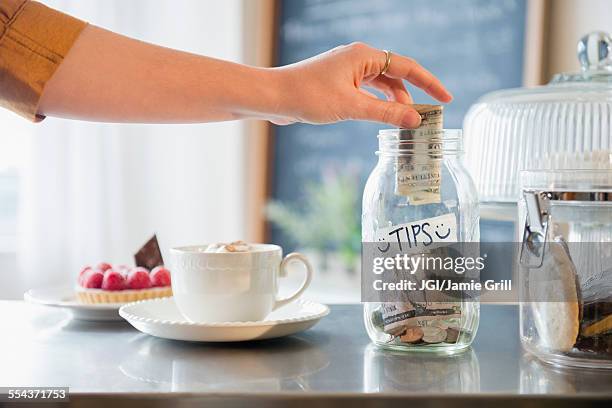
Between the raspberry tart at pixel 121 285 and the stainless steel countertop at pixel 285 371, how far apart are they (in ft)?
0.60

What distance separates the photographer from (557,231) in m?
0.79

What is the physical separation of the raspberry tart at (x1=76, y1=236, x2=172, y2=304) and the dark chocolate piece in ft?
0.12

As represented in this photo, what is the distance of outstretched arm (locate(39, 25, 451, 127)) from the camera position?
848 millimetres

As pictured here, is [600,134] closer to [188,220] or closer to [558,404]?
[558,404]

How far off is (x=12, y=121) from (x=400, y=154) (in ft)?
5.52

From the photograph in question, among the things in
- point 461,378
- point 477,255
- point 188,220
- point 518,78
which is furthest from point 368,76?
point 188,220

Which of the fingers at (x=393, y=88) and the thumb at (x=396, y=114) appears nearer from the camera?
the thumb at (x=396, y=114)

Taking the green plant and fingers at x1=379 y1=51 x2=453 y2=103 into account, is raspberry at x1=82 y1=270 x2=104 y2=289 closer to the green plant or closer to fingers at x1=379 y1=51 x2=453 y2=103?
Result: fingers at x1=379 y1=51 x2=453 y2=103

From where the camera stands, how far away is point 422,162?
86 cm

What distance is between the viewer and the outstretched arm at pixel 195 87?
2.78 ft

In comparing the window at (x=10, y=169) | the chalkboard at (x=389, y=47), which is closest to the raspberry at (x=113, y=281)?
the window at (x=10, y=169)

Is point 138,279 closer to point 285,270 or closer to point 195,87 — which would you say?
point 285,270

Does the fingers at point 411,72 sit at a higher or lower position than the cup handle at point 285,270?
higher

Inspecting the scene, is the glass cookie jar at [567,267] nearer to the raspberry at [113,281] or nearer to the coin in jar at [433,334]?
the coin in jar at [433,334]
